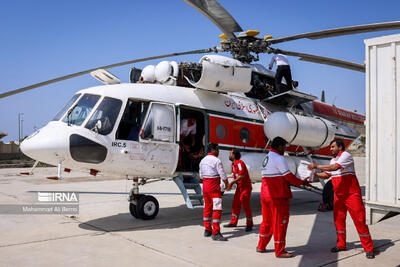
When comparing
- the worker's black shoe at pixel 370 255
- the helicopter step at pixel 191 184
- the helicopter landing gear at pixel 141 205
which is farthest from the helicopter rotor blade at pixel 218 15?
the worker's black shoe at pixel 370 255

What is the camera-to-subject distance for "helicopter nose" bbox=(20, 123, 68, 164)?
621 cm

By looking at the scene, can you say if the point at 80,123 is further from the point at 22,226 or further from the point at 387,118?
the point at 387,118

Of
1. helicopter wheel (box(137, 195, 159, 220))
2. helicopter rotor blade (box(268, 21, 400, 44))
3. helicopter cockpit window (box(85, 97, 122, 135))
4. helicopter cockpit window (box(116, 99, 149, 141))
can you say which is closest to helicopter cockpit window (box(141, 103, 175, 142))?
helicopter cockpit window (box(116, 99, 149, 141))

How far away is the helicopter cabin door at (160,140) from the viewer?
7.08 meters

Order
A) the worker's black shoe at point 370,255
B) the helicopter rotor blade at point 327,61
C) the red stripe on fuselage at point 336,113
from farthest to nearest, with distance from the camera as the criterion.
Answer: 1. the red stripe on fuselage at point 336,113
2. the helicopter rotor blade at point 327,61
3. the worker's black shoe at point 370,255

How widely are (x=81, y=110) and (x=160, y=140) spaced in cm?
163

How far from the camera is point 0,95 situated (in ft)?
22.6

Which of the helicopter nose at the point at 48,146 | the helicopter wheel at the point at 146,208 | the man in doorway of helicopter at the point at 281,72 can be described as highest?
the man in doorway of helicopter at the point at 281,72

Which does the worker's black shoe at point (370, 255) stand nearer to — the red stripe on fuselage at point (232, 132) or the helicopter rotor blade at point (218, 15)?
the red stripe on fuselage at point (232, 132)

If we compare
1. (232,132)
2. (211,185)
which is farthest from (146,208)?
(232,132)

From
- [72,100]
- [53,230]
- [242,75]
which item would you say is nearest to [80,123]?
[72,100]

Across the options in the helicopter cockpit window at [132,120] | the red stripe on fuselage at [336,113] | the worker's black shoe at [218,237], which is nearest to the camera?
the worker's black shoe at [218,237]

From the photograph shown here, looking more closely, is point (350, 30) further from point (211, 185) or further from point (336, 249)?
point (336, 249)

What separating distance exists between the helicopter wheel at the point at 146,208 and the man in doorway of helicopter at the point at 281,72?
441 cm
